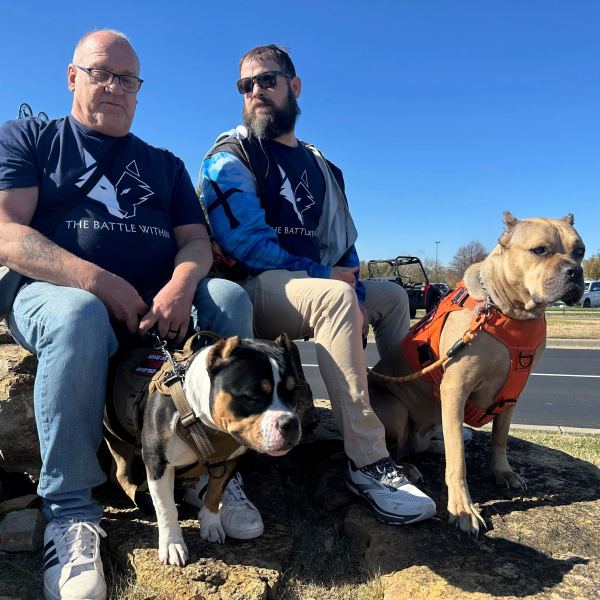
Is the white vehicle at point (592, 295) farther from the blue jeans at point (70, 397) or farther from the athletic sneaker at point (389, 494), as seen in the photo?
the blue jeans at point (70, 397)

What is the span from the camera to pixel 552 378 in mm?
10047

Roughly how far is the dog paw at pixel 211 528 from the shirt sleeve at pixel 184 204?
1.55 m

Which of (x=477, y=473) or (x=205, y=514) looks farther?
(x=477, y=473)

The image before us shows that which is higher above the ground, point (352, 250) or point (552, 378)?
point (352, 250)

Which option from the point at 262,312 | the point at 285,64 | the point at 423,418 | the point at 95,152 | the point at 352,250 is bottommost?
the point at 423,418

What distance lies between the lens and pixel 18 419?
2682mm

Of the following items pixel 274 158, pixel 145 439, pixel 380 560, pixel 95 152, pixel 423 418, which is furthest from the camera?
pixel 274 158

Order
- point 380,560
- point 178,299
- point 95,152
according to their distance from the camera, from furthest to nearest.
Answer: point 95,152, point 178,299, point 380,560

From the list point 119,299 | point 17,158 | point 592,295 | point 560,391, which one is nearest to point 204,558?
point 119,299

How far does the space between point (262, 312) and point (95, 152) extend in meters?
1.23

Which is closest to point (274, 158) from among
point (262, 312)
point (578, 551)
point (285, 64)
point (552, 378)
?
point (285, 64)

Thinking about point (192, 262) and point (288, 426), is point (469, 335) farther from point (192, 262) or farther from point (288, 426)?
point (192, 262)

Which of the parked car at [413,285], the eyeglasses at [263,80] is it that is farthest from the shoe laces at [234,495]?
the parked car at [413,285]

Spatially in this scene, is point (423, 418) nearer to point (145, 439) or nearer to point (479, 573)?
point (479, 573)
